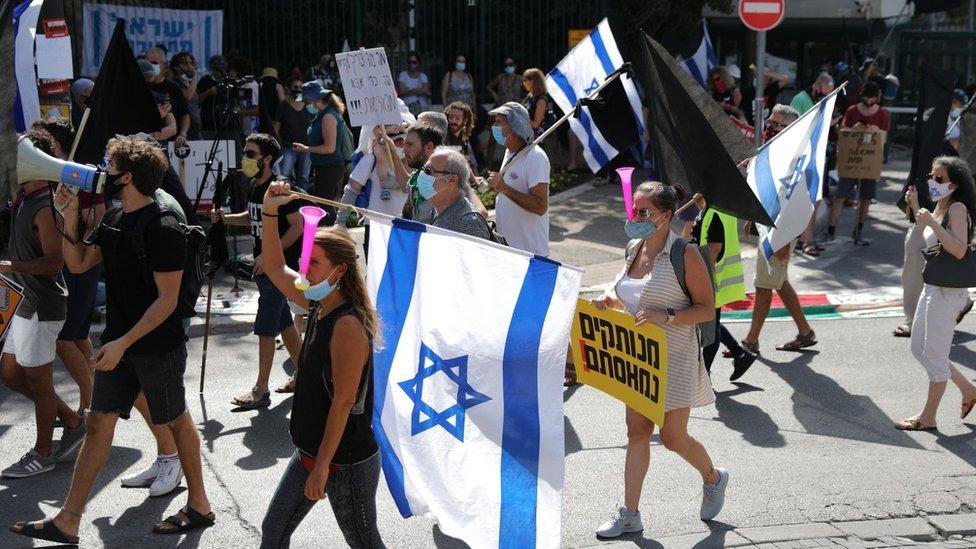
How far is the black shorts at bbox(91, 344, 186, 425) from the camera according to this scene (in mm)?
5496

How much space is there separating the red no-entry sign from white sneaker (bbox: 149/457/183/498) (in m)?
8.23

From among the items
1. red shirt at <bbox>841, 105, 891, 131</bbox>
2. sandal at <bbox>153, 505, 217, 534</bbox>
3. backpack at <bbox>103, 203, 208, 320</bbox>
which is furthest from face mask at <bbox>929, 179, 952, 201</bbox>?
red shirt at <bbox>841, 105, 891, 131</bbox>

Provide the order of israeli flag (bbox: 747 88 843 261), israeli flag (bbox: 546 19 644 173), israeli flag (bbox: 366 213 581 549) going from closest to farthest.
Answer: israeli flag (bbox: 366 213 581 549) < israeli flag (bbox: 747 88 843 261) < israeli flag (bbox: 546 19 644 173)

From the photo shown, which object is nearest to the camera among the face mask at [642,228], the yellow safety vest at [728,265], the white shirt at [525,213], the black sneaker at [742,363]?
the face mask at [642,228]

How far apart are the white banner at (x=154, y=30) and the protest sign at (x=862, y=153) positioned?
28.6 ft

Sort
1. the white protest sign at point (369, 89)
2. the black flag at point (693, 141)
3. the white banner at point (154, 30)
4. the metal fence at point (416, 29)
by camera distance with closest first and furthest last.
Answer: the black flag at point (693, 141) < the white protest sign at point (369, 89) < the white banner at point (154, 30) < the metal fence at point (416, 29)

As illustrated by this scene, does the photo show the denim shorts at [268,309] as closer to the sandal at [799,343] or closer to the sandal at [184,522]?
the sandal at [184,522]

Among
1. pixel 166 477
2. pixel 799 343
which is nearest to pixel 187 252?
pixel 166 477

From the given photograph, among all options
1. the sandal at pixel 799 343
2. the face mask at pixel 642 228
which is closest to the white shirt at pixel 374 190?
the sandal at pixel 799 343

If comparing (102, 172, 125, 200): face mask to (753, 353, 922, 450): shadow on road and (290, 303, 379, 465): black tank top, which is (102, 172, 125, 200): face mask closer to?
(290, 303, 379, 465): black tank top

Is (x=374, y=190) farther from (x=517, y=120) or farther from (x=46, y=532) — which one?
(x=46, y=532)

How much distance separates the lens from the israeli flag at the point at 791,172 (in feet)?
25.5

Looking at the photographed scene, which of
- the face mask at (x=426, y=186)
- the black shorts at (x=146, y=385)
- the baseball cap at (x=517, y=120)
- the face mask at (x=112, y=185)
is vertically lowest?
the black shorts at (x=146, y=385)

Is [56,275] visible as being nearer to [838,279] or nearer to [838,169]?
[838,279]
